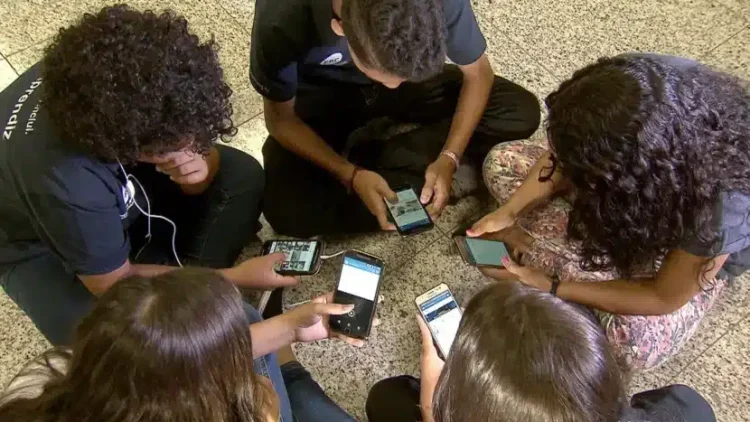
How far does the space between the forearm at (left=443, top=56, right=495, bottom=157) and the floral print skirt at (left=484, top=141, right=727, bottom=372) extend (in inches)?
2.5

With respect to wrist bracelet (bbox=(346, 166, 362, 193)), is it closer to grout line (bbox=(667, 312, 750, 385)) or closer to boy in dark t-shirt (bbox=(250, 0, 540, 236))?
boy in dark t-shirt (bbox=(250, 0, 540, 236))

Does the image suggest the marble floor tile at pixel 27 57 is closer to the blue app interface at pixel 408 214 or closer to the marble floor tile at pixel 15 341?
the marble floor tile at pixel 15 341

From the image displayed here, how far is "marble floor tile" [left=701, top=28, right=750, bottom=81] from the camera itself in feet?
5.30

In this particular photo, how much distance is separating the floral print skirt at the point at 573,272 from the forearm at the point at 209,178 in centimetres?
51

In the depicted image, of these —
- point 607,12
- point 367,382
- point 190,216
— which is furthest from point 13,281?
point 607,12

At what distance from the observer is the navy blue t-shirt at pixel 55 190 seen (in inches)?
37.2

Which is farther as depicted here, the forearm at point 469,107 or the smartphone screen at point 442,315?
the forearm at point 469,107

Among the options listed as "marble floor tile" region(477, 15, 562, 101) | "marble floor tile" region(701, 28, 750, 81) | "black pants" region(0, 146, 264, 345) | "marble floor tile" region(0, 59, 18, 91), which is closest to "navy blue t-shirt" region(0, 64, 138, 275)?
"black pants" region(0, 146, 264, 345)

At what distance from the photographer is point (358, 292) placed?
1.25m

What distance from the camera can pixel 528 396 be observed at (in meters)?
0.71

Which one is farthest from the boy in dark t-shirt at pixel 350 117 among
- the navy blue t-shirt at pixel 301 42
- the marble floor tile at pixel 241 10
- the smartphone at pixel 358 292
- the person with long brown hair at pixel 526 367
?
the person with long brown hair at pixel 526 367

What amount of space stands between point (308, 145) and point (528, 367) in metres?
0.75

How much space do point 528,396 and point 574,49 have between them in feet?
3.81

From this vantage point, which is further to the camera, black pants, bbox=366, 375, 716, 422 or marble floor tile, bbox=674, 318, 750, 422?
marble floor tile, bbox=674, 318, 750, 422
